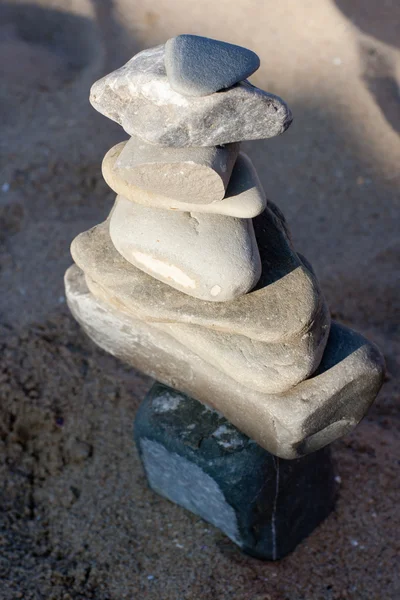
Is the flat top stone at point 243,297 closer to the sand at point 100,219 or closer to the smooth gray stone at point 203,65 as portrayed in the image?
the smooth gray stone at point 203,65

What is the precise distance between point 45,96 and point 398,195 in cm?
216

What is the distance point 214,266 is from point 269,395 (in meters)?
0.35

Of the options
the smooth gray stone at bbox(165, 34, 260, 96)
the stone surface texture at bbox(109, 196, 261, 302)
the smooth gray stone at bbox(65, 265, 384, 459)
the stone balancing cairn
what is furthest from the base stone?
the smooth gray stone at bbox(165, 34, 260, 96)

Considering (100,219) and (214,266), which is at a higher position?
(214,266)

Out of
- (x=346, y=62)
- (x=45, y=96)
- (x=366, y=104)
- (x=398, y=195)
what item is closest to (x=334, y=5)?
(x=346, y=62)

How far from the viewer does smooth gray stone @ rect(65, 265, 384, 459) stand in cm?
189

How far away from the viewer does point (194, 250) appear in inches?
71.6

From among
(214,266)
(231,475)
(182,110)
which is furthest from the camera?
(231,475)

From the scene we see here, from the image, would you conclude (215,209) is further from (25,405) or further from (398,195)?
(398,195)

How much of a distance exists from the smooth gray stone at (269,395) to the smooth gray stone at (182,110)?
1.78ft

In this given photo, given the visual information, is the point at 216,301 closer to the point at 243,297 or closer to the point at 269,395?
the point at 243,297

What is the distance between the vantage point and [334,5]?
15.0 ft

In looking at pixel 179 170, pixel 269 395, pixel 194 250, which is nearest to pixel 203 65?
pixel 179 170

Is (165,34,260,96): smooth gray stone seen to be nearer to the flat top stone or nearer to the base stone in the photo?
the flat top stone
